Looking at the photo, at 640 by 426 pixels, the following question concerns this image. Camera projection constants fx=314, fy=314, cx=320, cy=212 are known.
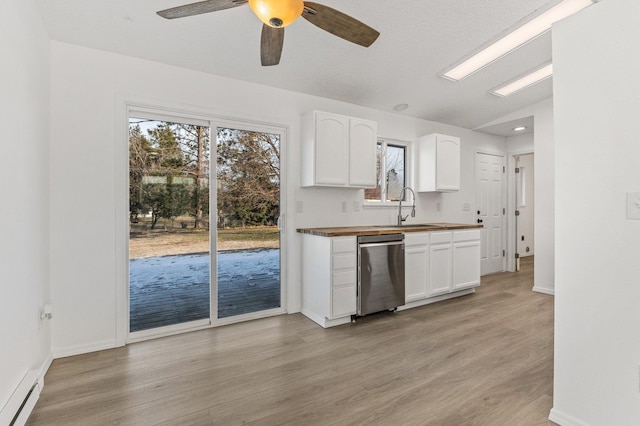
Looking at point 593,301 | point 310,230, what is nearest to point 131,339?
point 310,230

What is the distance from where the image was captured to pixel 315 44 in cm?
280

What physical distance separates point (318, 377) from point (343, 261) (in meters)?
1.20

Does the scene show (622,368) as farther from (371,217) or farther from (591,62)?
(371,217)

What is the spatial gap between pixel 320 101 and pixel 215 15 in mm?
1593

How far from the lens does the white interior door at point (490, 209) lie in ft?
18.0

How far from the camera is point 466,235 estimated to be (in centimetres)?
416

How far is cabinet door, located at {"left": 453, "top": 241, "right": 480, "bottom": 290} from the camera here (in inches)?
159

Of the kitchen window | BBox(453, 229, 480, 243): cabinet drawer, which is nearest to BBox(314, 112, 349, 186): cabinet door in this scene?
the kitchen window

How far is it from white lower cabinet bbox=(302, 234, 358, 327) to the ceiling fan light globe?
1.95 meters

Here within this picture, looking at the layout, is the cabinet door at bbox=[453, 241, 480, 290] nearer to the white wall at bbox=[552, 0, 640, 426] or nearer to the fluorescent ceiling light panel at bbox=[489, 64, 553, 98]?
the fluorescent ceiling light panel at bbox=[489, 64, 553, 98]

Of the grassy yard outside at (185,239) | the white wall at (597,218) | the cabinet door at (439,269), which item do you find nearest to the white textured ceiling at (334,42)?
the white wall at (597,218)

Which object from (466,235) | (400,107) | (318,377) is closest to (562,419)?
(318,377)

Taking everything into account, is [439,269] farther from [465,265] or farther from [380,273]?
[380,273]

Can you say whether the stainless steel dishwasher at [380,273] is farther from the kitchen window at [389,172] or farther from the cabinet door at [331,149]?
the kitchen window at [389,172]
